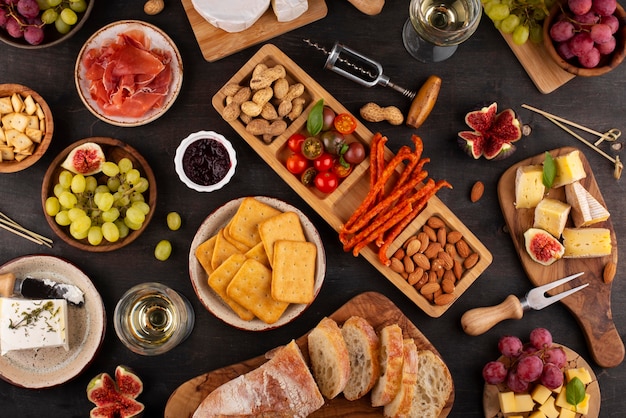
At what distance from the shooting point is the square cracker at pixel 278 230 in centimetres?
192

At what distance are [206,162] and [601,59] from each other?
1.37 metres

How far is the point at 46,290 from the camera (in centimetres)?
202

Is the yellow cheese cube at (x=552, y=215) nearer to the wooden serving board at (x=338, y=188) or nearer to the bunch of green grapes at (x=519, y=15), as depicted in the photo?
the wooden serving board at (x=338, y=188)

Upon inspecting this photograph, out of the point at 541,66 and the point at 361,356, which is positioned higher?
the point at 541,66

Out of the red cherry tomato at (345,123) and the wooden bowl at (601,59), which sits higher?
the wooden bowl at (601,59)

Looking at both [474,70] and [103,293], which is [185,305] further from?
[474,70]

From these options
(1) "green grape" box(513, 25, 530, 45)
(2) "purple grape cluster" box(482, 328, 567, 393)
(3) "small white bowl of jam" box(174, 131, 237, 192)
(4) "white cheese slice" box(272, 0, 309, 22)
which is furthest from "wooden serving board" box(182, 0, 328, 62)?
(2) "purple grape cluster" box(482, 328, 567, 393)

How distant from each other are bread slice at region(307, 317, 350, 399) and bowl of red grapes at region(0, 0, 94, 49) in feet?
4.32

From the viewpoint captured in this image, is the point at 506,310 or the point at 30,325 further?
the point at 506,310

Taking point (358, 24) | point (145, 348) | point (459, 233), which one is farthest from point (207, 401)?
point (358, 24)

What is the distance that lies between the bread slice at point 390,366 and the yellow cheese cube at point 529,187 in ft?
2.12

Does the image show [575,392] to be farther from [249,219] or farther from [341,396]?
[249,219]

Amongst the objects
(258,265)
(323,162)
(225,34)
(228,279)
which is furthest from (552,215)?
(225,34)

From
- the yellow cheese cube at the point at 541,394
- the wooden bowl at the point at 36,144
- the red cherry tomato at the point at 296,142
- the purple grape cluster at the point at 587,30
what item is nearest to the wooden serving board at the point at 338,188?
the red cherry tomato at the point at 296,142
